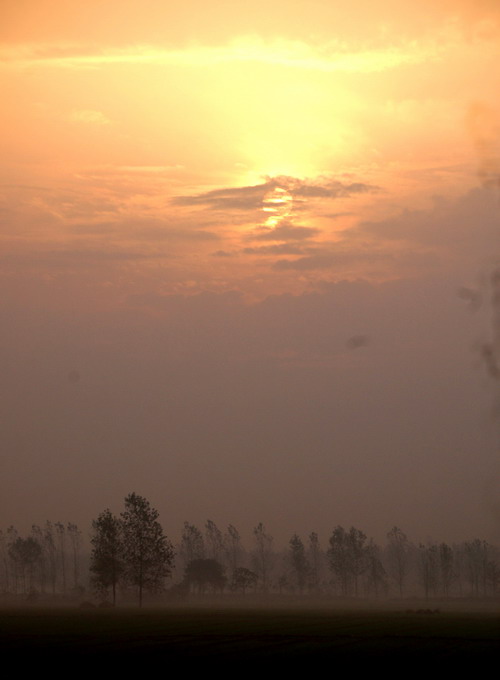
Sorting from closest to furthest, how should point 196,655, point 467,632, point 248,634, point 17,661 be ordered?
1. point 17,661
2. point 196,655
3. point 248,634
4. point 467,632

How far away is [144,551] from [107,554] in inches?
Answer: 258

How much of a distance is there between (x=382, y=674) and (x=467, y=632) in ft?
121

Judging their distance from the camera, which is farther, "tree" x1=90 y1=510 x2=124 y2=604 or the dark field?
"tree" x1=90 y1=510 x2=124 y2=604

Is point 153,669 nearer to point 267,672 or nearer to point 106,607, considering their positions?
point 267,672

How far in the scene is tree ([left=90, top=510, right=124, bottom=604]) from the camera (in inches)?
5605

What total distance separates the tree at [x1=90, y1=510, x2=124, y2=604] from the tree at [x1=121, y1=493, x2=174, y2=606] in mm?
1269

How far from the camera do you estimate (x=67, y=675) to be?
140 ft

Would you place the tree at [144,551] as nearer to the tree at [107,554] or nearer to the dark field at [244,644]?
the tree at [107,554]

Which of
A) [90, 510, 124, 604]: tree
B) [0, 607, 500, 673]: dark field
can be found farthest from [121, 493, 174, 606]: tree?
[0, 607, 500, 673]: dark field

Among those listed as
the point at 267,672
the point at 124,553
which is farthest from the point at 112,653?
the point at 124,553

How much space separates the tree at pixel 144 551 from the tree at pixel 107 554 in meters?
1.27

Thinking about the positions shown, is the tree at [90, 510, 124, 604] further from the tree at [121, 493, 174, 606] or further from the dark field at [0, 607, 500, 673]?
the dark field at [0, 607, 500, 673]

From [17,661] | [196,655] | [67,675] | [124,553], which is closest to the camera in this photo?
[67,675]

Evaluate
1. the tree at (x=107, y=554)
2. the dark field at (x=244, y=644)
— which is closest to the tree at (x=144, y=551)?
the tree at (x=107, y=554)
